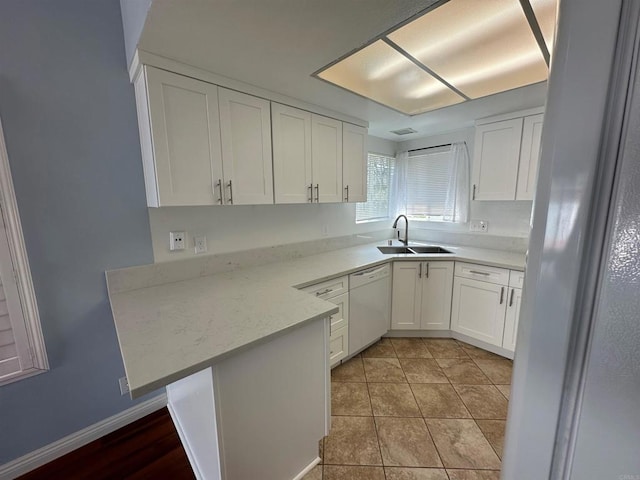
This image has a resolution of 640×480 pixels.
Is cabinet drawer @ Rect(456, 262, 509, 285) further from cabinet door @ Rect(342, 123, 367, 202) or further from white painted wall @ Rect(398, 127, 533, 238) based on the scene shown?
cabinet door @ Rect(342, 123, 367, 202)

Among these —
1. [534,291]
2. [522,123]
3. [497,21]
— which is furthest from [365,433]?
[522,123]

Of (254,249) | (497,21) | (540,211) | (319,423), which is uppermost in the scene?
(497,21)

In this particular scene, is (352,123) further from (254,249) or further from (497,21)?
(254,249)

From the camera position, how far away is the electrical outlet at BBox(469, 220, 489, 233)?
9.95ft

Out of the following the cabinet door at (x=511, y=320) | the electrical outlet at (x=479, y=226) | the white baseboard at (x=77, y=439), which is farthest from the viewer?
the electrical outlet at (x=479, y=226)

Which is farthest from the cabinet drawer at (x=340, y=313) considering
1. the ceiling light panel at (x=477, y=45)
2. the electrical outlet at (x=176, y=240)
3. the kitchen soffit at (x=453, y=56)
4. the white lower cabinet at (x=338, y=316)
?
the ceiling light panel at (x=477, y=45)

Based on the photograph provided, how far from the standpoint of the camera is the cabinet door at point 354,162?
257cm

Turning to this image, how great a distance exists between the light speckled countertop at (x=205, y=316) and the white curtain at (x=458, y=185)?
42.3 inches

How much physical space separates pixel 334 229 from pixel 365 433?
74.6 inches

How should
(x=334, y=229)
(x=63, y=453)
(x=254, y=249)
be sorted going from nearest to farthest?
(x=63, y=453) → (x=254, y=249) → (x=334, y=229)

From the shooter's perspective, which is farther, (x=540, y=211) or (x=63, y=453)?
(x=63, y=453)

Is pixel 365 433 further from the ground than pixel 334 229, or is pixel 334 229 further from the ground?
pixel 334 229

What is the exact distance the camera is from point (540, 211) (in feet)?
1.16

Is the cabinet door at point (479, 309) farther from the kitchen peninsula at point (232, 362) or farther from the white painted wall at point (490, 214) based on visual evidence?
the kitchen peninsula at point (232, 362)
